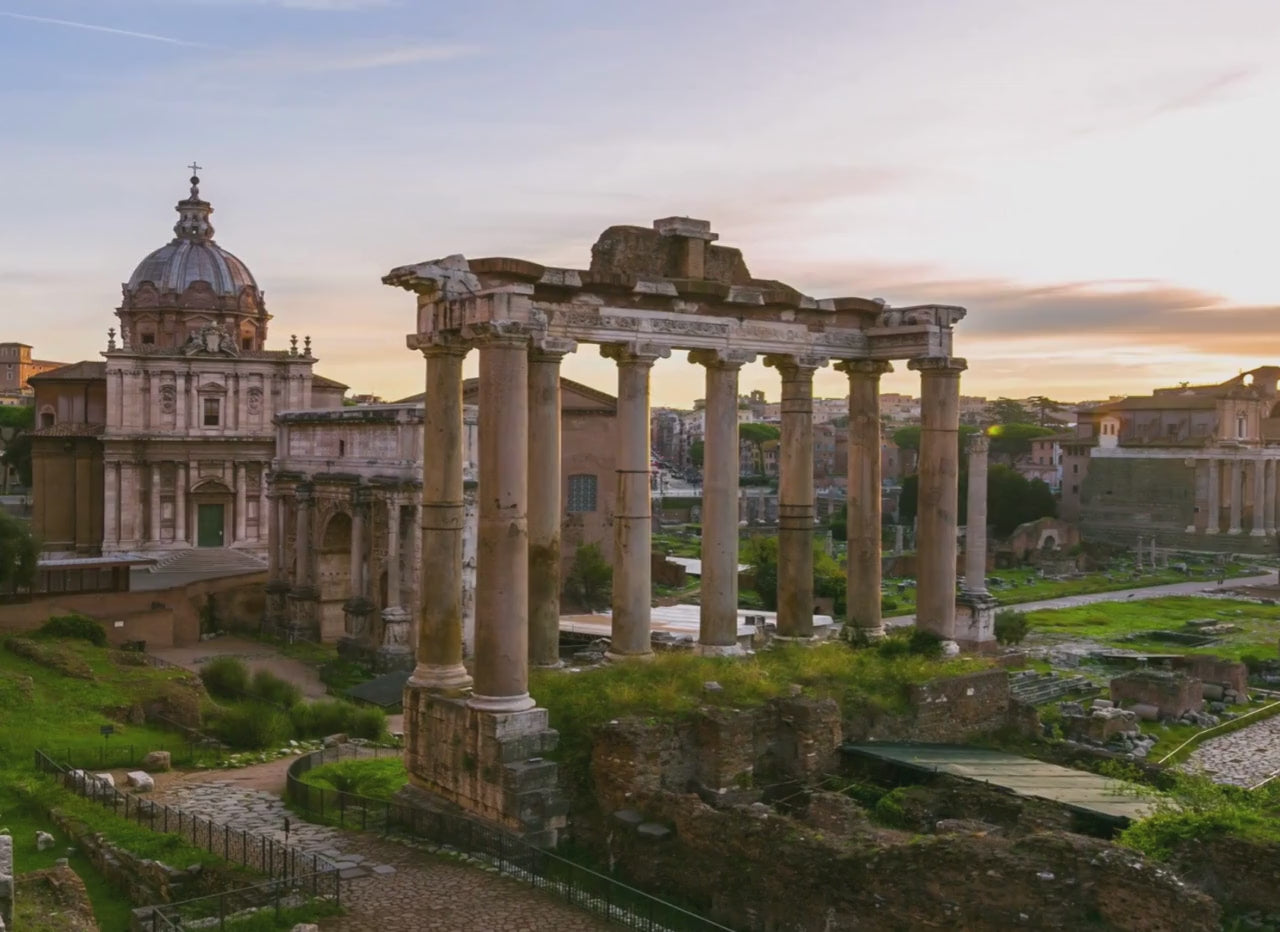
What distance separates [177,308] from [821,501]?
2029 inches

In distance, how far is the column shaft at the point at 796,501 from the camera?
18.0 meters

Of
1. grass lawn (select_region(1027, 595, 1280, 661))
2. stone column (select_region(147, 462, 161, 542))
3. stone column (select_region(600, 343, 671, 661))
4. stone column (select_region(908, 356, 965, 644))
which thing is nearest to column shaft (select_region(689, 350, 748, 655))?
stone column (select_region(600, 343, 671, 661))

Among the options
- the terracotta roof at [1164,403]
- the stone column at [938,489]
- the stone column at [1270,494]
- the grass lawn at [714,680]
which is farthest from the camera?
the terracotta roof at [1164,403]

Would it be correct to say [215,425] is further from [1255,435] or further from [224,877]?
[1255,435]

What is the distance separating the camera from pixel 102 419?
47000 millimetres

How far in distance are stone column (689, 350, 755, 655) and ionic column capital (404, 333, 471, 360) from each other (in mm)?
3702

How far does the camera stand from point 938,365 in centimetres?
1823

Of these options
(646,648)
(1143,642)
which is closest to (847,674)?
(646,648)

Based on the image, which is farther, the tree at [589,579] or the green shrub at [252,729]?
the tree at [589,579]

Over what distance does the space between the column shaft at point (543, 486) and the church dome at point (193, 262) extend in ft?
117

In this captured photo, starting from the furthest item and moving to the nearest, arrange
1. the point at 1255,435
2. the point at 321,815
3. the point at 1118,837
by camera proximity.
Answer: the point at 1255,435, the point at 321,815, the point at 1118,837

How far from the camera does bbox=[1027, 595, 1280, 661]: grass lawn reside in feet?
141

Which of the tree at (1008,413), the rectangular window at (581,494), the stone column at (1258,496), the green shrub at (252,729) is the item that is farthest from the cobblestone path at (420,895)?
the tree at (1008,413)

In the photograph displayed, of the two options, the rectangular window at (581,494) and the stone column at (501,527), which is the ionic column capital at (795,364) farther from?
the rectangular window at (581,494)
